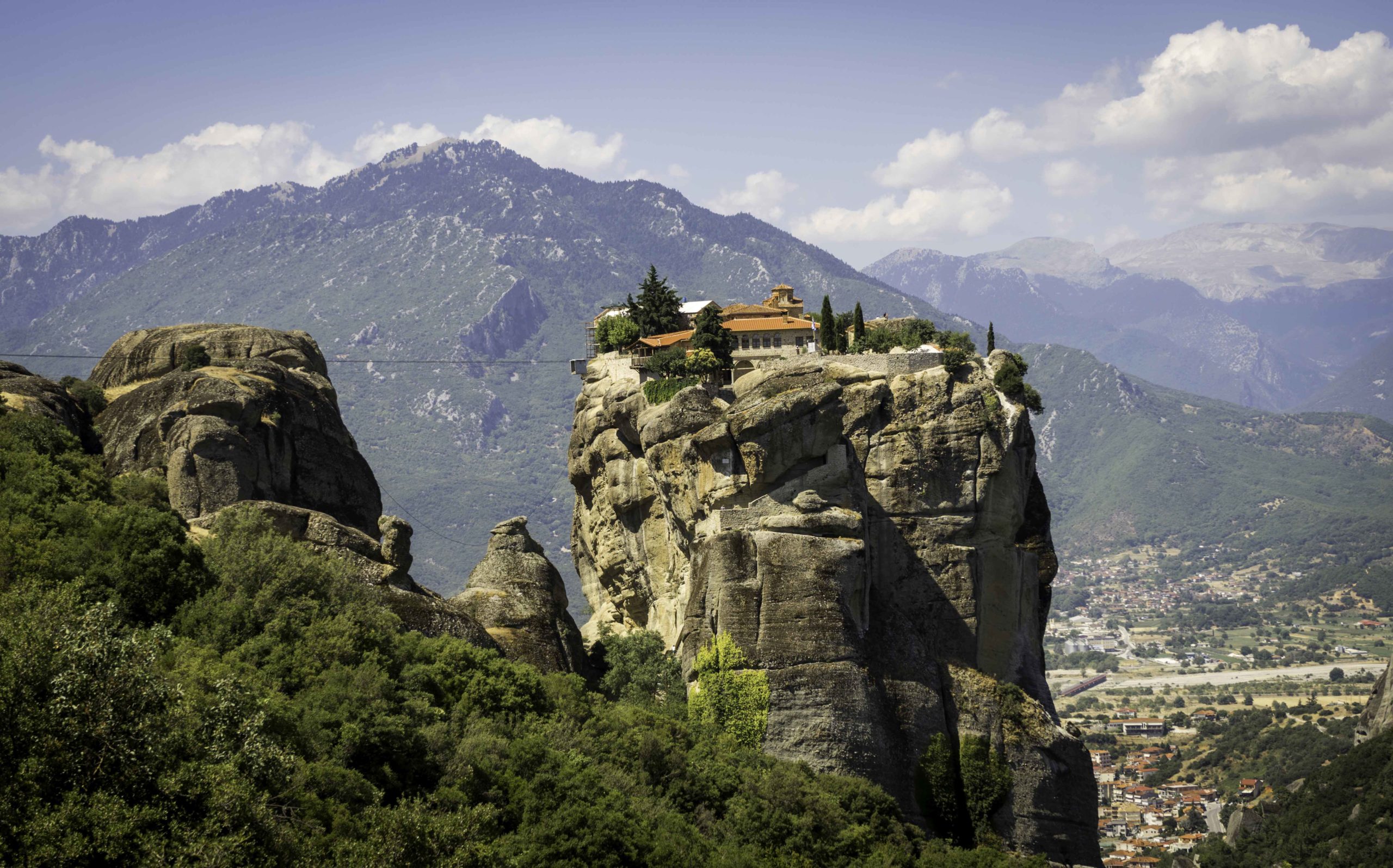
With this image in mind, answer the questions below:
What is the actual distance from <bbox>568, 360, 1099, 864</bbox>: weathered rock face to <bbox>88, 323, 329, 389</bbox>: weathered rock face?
19.2m

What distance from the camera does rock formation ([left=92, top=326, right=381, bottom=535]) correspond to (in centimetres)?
5778

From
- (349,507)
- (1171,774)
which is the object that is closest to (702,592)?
(349,507)

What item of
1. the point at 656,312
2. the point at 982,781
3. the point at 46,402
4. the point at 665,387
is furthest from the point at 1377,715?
the point at 46,402

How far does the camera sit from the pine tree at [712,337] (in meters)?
77.4

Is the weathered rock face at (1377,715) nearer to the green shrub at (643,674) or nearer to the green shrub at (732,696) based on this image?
the green shrub at (643,674)

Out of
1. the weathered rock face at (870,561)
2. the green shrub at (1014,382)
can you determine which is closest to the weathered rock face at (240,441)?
the weathered rock face at (870,561)

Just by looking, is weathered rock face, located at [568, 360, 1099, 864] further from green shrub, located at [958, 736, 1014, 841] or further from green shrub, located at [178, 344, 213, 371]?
green shrub, located at [178, 344, 213, 371]

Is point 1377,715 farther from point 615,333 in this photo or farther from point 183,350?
point 183,350

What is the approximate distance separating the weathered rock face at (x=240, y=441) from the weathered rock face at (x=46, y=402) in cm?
103

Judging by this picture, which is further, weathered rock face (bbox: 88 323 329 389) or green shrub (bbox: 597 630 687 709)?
weathered rock face (bbox: 88 323 329 389)

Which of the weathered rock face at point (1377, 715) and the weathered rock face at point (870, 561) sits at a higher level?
the weathered rock face at point (870, 561)

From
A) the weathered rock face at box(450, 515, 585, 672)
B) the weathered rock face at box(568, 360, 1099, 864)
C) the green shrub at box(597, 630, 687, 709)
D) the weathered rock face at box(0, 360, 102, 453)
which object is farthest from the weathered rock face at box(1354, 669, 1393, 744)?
the weathered rock face at box(0, 360, 102, 453)

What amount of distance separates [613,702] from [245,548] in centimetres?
2025

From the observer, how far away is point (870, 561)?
65.1m
